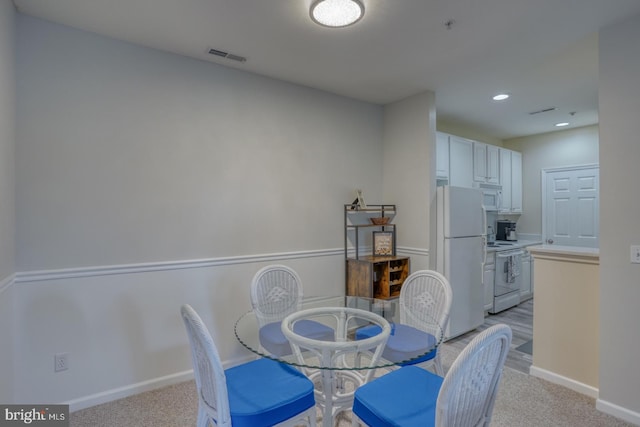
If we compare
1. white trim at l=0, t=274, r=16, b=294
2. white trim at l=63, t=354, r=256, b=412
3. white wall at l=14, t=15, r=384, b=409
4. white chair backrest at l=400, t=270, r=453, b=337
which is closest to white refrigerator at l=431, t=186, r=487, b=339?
white chair backrest at l=400, t=270, r=453, b=337

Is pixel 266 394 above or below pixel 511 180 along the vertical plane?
below

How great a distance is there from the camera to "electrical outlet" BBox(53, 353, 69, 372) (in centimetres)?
216

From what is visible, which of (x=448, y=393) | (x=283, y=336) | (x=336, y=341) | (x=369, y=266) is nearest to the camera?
(x=448, y=393)

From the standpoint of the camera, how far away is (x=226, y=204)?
2820mm

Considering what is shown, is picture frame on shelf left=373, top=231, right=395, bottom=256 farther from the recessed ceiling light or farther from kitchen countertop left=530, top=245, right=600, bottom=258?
the recessed ceiling light

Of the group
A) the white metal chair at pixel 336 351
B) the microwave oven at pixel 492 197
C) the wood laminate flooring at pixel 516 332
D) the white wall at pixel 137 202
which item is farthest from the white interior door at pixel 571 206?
the white metal chair at pixel 336 351

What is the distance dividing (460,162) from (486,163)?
73cm

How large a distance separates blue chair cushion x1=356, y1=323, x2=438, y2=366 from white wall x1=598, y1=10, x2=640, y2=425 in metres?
1.27

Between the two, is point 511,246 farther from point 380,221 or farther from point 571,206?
point 380,221

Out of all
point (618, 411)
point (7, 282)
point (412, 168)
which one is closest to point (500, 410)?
point (618, 411)

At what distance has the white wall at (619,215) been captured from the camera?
210cm

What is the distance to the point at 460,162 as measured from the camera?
428cm

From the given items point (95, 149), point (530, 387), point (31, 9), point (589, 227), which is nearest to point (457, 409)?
point (530, 387)

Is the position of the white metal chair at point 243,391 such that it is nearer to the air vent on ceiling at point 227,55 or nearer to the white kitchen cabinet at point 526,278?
the air vent on ceiling at point 227,55
